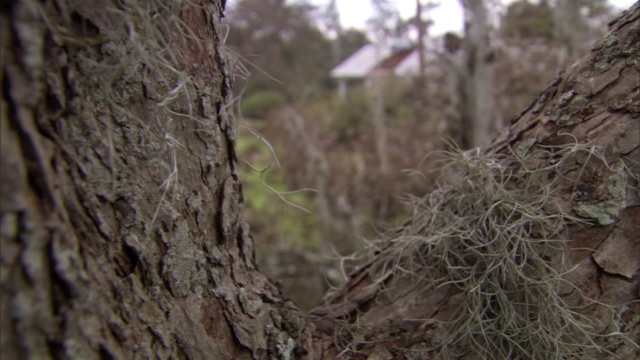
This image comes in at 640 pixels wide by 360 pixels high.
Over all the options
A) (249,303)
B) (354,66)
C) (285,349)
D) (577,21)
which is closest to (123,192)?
(249,303)

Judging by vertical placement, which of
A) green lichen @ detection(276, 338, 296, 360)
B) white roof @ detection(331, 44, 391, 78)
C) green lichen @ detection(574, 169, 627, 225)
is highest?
white roof @ detection(331, 44, 391, 78)

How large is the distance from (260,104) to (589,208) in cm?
1056

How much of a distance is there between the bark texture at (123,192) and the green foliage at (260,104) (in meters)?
9.94

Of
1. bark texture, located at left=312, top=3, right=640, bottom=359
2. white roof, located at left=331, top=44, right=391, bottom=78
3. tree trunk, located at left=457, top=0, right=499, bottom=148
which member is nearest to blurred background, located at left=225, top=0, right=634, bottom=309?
tree trunk, located at left=457, top=0, right=499, bottom=148

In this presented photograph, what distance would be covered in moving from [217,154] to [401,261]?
517 millimetres

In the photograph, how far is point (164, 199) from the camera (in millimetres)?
827

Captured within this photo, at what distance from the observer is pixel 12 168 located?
61cm

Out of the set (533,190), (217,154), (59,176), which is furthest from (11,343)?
(533,190)

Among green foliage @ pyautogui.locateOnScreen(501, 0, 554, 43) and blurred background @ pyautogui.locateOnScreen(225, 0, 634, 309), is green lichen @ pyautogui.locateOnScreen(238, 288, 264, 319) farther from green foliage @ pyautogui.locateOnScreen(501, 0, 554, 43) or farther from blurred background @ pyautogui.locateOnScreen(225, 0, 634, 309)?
green foliage @ pyautogui.locateOnScreen(501, 0, 554, 43)

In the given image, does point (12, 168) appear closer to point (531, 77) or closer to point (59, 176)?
point (59, 176)

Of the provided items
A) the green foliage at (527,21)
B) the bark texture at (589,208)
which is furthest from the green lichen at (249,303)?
the green foliage at (527,21)

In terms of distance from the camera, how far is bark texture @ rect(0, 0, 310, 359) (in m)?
0.62

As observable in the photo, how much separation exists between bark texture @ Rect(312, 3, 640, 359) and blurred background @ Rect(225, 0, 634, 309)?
1.87m

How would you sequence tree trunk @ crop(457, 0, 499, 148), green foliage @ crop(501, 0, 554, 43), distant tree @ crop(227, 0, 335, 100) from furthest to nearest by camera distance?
green foliage @ crop(501, 0, 554, 43), distant tree @ crop(227, 0, 335, 100), tree trunk @ crop(457, 0, 499, 148)
